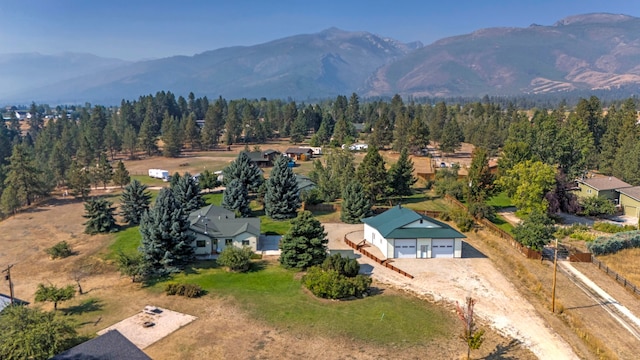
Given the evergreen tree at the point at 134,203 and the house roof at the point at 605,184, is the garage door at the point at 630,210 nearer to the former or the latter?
the house roof at the point at 605,184

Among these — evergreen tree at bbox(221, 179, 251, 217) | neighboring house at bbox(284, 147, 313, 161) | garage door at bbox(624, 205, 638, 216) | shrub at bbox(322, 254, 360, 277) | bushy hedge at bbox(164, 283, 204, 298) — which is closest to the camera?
bushy hedge at bbox(164, 283, 204, 298)

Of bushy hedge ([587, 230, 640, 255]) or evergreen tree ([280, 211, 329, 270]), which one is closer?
evergreen tree ([280, 211, 329, 270])

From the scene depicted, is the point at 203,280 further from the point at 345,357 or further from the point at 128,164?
the point at 128,164

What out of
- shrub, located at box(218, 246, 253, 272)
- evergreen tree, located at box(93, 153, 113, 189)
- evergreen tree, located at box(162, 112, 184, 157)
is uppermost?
evergreen tree, located at box(162, 112, 184, 157)

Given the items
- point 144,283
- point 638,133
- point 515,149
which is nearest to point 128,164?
point 144,283

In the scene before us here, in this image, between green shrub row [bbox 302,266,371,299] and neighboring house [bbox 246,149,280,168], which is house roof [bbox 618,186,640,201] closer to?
green shrub row [bbox 302,266,371,299]

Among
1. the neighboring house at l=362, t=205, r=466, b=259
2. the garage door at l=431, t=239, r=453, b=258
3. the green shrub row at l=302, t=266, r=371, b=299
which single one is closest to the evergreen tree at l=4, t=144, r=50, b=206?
the green shrub row at l=302, t=266, r=371, b=299

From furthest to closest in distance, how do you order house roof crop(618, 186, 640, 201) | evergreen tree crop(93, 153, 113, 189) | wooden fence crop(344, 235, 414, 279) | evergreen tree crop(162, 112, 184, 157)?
evergreen tree crop(162, 112, 184, 157), evergreen tree crop(93, 153, 113, 189), house roof crop(618, 186, 640, 201), wooden fence crop(344, 235, 414, 279)

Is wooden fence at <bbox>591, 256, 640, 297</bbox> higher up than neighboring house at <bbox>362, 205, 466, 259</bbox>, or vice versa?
neighboring house at <bbox>362, 205, 466, 259</bbox>

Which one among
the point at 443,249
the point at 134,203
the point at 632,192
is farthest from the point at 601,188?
the point at 134,203
